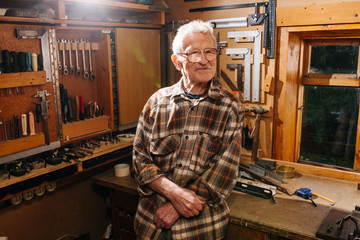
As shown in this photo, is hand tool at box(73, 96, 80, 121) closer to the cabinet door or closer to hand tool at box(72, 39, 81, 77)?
hand tool at box(72, 39, 81, 77)

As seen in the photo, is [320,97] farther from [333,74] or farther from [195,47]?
[195,47]

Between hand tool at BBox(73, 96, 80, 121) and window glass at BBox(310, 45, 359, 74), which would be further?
window glass at BBox(310, 45, 359, 74)

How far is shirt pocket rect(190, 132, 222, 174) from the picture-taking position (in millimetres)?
1774

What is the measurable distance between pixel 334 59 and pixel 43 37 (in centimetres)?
218

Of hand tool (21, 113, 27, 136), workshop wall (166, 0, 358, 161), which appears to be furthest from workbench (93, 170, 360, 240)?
hand tool (21, 113, 27, 136)

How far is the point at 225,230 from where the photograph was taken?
182 centimetres

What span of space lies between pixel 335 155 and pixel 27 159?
2.45m

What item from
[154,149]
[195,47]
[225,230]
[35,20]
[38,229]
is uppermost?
[35,20]

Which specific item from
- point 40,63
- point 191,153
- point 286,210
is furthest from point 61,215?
point 286,210

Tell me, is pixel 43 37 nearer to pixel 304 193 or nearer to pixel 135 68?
pixel 135 68

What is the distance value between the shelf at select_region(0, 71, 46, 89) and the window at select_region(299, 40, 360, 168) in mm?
2067

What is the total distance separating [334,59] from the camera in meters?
2.68

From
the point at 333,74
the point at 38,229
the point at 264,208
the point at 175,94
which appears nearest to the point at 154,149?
the point at 175,94

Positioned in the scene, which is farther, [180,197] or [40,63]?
[40,63]
